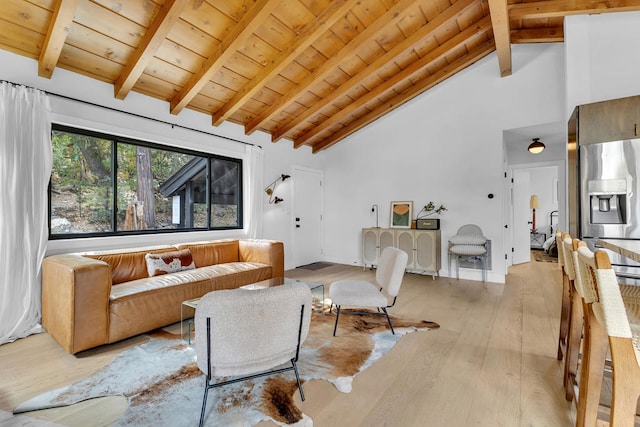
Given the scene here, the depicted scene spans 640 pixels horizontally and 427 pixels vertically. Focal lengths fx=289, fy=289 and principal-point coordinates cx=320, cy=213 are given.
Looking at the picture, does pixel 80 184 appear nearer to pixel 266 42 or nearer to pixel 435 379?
pixel 266 42

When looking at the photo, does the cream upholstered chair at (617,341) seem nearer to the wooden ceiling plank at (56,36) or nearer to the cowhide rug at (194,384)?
the cowhide rug at (194,384)

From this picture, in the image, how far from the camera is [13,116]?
8.37ft

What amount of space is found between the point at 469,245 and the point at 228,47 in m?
4.30

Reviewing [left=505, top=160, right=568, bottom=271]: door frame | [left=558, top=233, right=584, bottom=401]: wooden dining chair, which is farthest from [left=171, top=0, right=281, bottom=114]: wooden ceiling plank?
[left=505, top=160, right=568, bottom=271]: door frame

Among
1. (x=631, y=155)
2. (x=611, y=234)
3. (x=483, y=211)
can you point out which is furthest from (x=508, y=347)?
(x=483, y=211)

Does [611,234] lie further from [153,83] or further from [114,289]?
[153,83]

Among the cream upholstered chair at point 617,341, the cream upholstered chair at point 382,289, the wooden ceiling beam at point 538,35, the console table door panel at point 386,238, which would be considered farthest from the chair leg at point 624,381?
the wooden ceiling beam at point 538,35

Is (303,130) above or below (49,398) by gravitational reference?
above

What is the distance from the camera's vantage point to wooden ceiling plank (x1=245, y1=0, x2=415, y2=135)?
302 cm

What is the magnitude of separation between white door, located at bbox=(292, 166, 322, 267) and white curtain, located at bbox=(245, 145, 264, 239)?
990 millimetres

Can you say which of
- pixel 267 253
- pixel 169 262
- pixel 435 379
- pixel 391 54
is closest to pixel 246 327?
pixel 435 379

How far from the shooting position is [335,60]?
353 cm

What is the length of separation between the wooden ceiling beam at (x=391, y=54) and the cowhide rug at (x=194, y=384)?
325cm

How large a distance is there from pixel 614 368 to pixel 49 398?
2.83 metres
